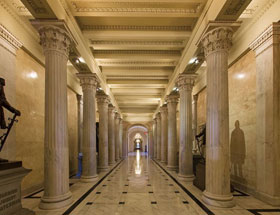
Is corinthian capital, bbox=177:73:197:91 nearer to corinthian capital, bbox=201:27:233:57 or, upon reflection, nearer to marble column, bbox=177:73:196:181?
marble column, bbox=177:73:196:181

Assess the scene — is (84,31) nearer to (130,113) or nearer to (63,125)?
(63,125)

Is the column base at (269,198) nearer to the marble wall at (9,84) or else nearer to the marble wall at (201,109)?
the marble wall at (201,109)

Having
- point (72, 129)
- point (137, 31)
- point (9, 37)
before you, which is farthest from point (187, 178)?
point (9, 37)

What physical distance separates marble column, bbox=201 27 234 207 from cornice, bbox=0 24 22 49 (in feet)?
17.4

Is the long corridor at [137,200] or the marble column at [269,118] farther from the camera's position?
the marble column at [269,118]

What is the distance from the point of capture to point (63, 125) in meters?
5.34

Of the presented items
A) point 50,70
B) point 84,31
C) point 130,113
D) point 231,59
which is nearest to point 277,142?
point 231,59

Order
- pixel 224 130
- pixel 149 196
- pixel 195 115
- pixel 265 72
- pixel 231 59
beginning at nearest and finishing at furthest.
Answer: pixel 224 130 → pixel 265 72 → pixel 149 196 → pixel 231 59 → pixel 195 115

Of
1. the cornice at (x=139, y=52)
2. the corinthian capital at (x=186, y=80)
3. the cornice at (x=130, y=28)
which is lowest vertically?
the corinthian capital at (x=186, y=80)

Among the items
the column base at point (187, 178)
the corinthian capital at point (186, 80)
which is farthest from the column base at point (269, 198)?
the corinthian capital at point (186, 80)

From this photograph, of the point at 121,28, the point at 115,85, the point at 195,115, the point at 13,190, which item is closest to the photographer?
the point at 13,190

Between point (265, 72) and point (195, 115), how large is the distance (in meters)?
6.79

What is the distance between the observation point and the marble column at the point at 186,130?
874cm

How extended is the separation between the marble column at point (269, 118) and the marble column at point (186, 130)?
10.2 feet
